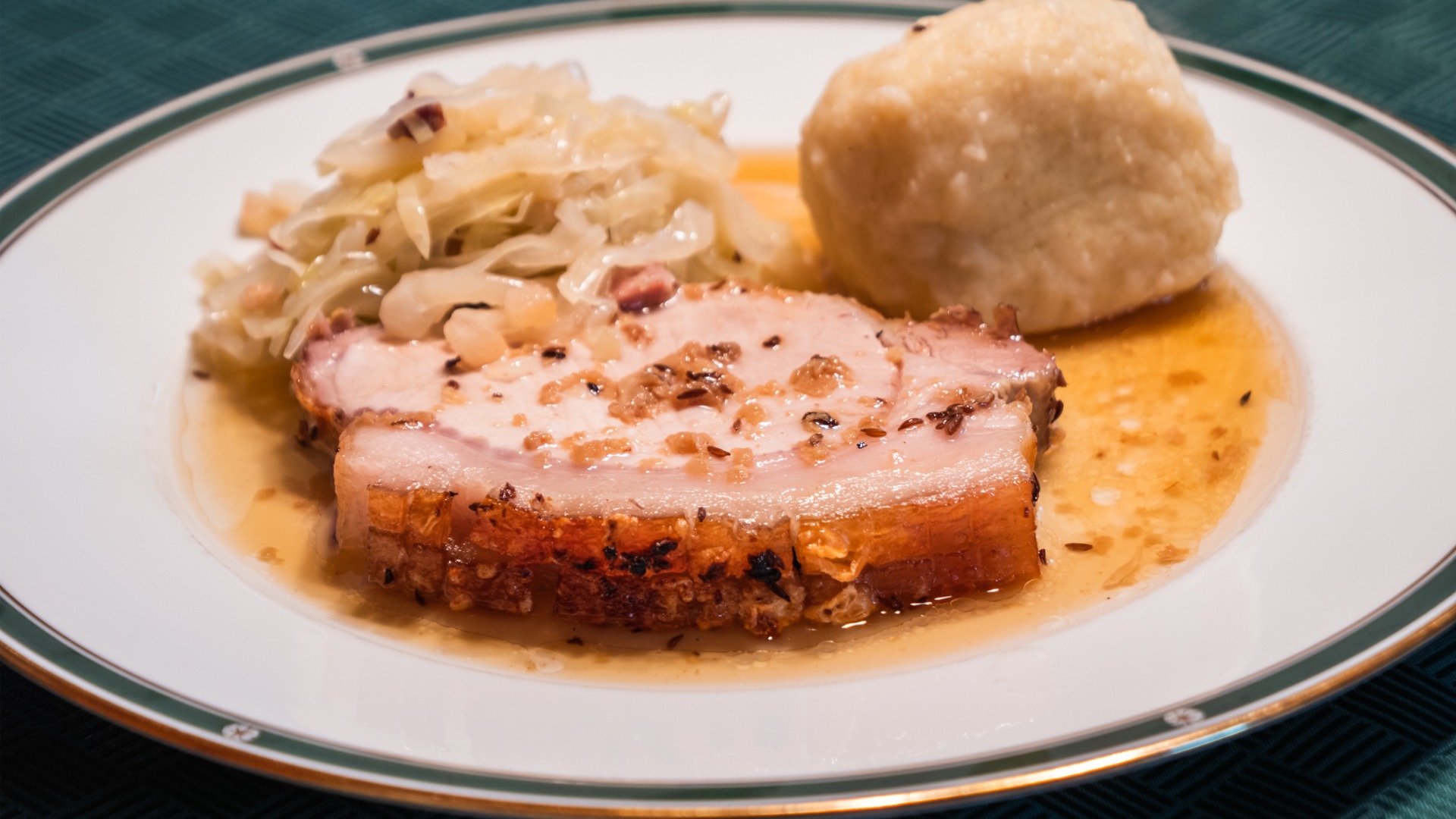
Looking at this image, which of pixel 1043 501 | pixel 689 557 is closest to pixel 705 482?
pixel 689 557

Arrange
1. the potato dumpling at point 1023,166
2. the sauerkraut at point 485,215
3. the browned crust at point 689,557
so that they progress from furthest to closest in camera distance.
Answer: the sauerkraut at point 485,215 < the potato dumpling at point 1023,166 < the browned crust at point 689,557

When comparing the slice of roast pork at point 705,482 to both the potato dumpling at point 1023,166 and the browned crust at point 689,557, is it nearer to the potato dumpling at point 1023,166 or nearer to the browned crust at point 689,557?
the browned crust at point 689,557

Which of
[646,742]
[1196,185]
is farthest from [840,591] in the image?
[1196,185]

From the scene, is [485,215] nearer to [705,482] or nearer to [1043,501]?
[705,482]

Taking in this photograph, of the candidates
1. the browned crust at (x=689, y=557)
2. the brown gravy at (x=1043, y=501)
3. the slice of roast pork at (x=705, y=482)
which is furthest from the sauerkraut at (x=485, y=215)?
the browned crust at (x=689, y=557)

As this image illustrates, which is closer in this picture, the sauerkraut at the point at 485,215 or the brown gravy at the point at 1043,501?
the brown gravy at the point at 1043,501

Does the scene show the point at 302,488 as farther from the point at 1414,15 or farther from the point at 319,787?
the point at 1414,15
